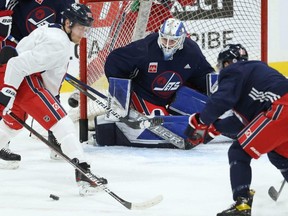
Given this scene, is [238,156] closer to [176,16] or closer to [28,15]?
[28,15]

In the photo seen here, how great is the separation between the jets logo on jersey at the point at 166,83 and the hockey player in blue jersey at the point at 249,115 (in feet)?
5.49

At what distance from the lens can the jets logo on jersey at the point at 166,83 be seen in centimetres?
480

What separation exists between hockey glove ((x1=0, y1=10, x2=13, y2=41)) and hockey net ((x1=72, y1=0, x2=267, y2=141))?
65 centimetres

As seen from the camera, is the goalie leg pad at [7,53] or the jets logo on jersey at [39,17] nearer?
the goalie leg pad at [7,53]

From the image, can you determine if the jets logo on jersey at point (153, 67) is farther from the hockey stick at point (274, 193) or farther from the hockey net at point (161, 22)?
the hockey stick at point (274, 193)

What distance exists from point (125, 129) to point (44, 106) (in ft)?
3.99

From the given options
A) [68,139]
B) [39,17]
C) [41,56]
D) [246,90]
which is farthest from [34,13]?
[246,90]

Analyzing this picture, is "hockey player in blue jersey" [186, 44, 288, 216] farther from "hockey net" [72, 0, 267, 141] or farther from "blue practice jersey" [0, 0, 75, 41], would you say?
"hockey net" [72, 0, 267, 141]

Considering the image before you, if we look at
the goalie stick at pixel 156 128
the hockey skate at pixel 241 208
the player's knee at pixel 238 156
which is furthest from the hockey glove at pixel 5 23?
the hockey skate at pixel 241 208

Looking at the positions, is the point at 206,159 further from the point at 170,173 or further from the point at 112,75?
the point at 112,75

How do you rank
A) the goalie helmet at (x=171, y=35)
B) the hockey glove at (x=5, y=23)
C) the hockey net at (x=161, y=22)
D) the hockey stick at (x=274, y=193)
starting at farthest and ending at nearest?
the hockey net at (x=161, y=22), the goalie helmet at (x=171, y=35), the hockey glove at (x=5, y=23), the hockey stick at (x=274, y=193)

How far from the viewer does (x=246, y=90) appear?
10.1ft

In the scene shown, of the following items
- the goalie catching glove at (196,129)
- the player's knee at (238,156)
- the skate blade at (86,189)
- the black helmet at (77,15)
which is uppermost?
the black helmet at (77,15)

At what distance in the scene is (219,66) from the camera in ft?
11.2
